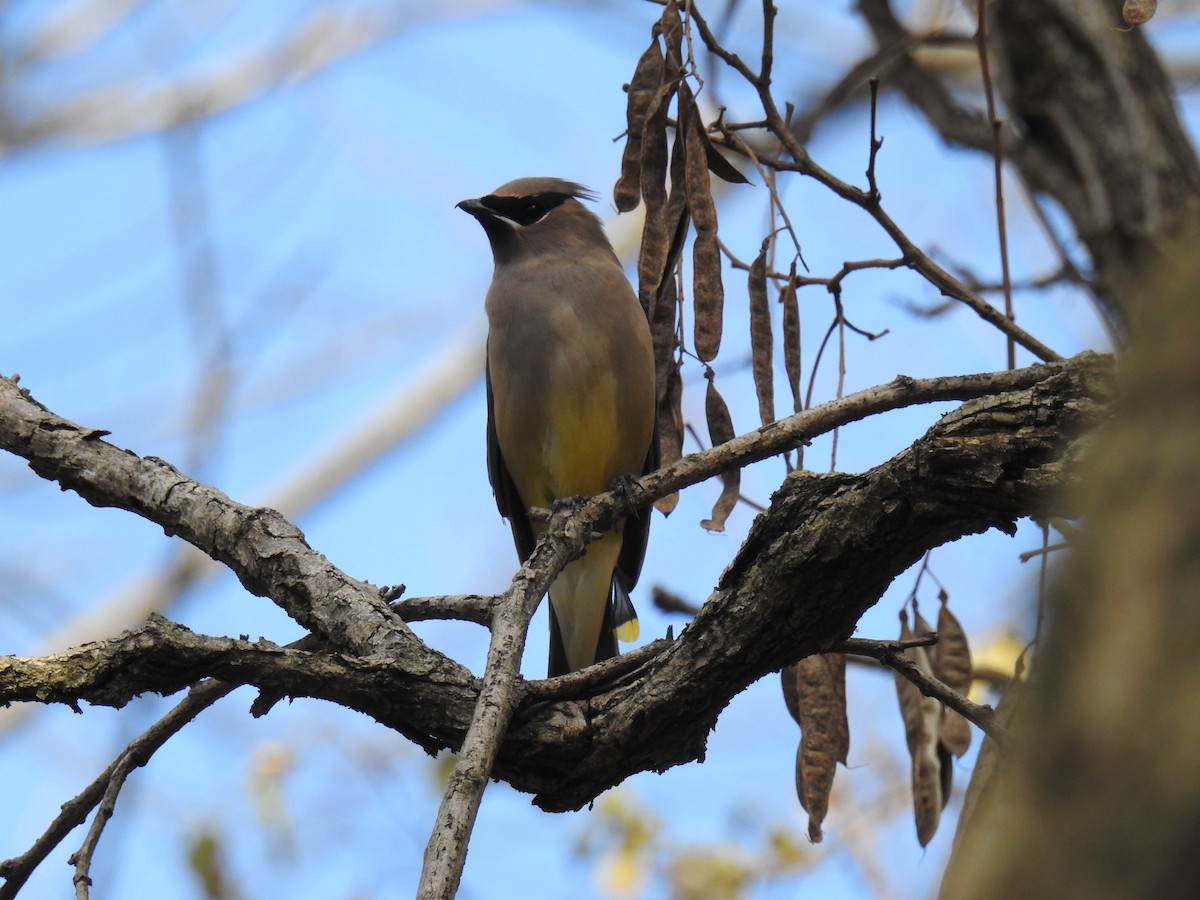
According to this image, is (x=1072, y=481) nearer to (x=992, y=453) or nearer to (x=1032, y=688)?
(x=992, y=453)

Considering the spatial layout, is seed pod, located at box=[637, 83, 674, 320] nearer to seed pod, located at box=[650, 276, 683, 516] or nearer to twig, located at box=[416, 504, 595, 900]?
seed pod, located at box=[650, 276, 683, 516]

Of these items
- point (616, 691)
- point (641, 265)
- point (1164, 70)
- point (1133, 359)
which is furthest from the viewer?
point (1164, 70)

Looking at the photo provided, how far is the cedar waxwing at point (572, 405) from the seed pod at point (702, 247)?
5.95 feet

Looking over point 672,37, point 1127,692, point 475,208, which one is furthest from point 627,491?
point 1127,692

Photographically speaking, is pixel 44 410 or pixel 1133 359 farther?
pixel 44 410

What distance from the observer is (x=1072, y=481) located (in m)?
2.65

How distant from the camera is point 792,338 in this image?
154 inches

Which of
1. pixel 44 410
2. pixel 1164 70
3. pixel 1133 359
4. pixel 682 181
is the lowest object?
pixel 1133 359

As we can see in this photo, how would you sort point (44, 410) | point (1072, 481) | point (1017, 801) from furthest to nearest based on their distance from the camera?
point (44, 410) < point (1072, 481) < point (1017, 801)

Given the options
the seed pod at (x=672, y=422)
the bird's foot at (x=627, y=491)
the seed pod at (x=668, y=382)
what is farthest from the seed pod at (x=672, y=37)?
the bird's foot at (x=627, y=491)

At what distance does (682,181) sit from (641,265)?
29 cm

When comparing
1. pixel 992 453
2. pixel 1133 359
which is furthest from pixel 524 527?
pixel 1133 359

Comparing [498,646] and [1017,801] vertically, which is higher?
[498,646]

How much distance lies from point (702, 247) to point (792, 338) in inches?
14.3
